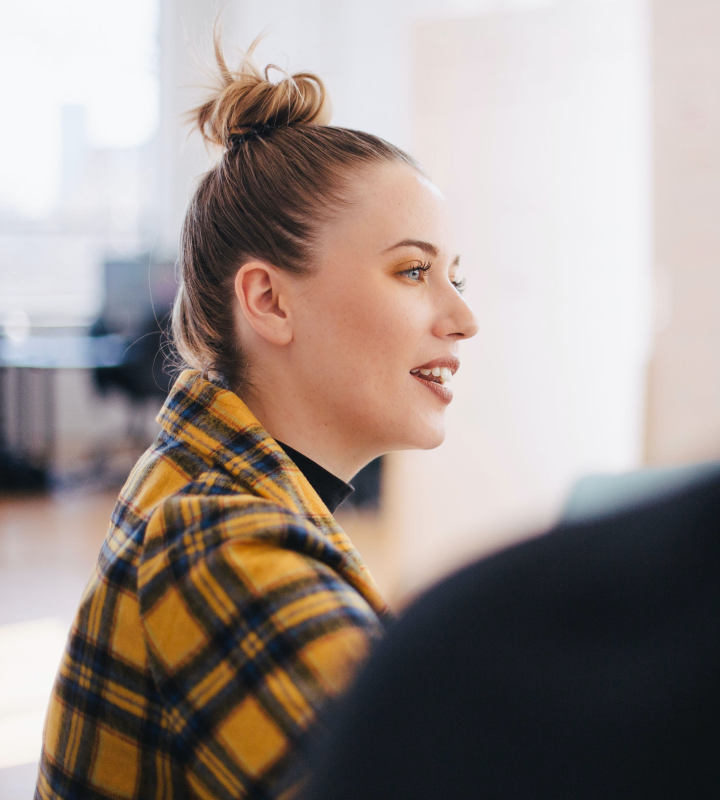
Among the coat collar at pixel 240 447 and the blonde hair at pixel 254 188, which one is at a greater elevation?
the blonde hair at pixel 254 188

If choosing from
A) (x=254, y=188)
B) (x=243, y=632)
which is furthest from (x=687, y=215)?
(x=243, y=632)

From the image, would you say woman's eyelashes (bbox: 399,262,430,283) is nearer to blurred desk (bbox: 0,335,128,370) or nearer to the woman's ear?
the woman's ear

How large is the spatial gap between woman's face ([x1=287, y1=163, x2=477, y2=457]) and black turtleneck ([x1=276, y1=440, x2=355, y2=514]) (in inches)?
2.1

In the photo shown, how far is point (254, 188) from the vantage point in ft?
3.32

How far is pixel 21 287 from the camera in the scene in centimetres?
572

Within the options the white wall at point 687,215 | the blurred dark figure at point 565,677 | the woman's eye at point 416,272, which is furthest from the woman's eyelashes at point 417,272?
the white wall at point 687,215

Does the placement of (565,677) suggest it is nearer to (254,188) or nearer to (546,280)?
(254,188)

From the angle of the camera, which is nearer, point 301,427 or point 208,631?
point 208,631

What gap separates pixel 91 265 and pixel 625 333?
162 inches

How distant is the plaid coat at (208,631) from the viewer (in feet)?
1.76

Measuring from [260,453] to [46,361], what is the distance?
14.7 ft

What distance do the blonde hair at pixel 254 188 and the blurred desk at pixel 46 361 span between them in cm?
393

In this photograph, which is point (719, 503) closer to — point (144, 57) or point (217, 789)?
point (217, 789)

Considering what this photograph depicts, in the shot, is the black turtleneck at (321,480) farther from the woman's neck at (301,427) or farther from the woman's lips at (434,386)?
the woman's lips at (434,386)
